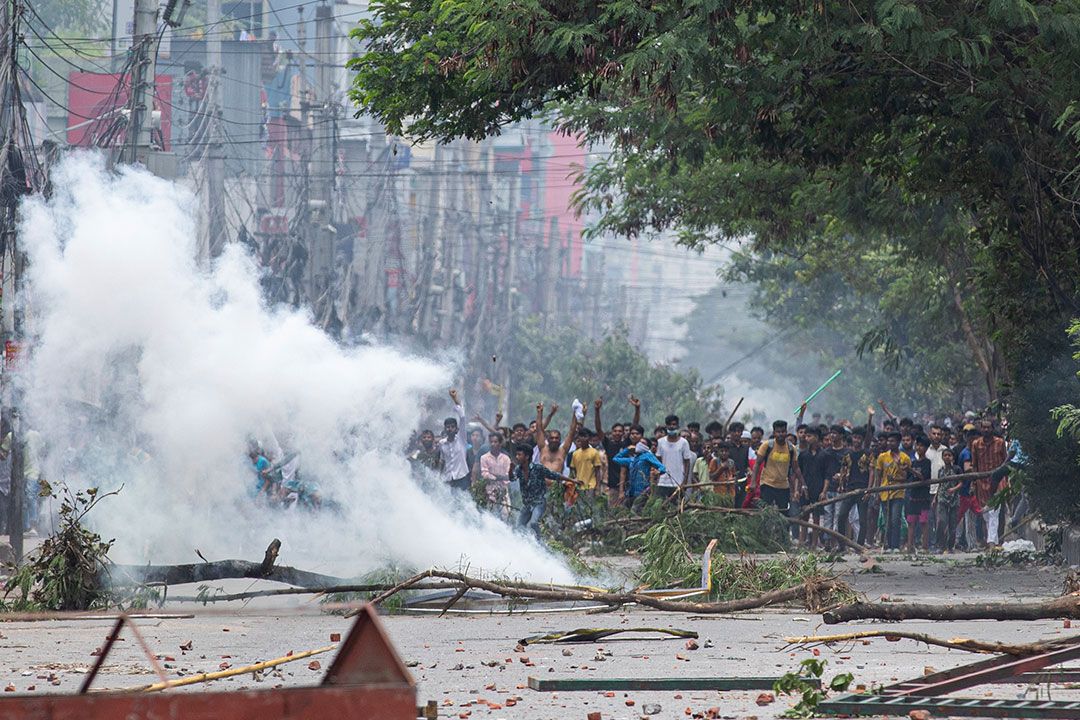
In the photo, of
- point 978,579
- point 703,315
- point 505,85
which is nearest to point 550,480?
point 978,579

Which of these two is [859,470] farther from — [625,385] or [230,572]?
[625,385]

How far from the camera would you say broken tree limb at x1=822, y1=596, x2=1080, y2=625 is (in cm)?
791

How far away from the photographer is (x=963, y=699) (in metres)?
6.79

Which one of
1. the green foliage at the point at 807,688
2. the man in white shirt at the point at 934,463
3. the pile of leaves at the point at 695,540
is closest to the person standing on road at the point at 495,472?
the pile of leaves at the point at 695,540

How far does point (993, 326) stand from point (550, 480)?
5.12 meters

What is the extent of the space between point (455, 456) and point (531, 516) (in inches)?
69.0

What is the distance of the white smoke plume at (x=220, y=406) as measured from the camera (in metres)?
14.4

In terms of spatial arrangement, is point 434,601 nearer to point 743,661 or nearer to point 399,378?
point 399,378

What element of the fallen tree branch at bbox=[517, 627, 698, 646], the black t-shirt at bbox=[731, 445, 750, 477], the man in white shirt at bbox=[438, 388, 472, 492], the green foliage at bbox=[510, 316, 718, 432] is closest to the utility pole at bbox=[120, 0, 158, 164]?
the man in white shirt at bbox=[438, 388, 472, 492]

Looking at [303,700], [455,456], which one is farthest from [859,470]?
[303,700]

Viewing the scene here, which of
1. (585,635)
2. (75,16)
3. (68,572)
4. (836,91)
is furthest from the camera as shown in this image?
(75,16)

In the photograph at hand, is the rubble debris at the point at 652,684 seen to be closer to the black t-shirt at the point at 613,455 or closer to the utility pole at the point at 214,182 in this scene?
the black t-shirt at the point at 613,455

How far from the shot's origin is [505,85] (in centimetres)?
1321

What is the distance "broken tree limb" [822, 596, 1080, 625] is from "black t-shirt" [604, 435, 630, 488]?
1166 centimetres
